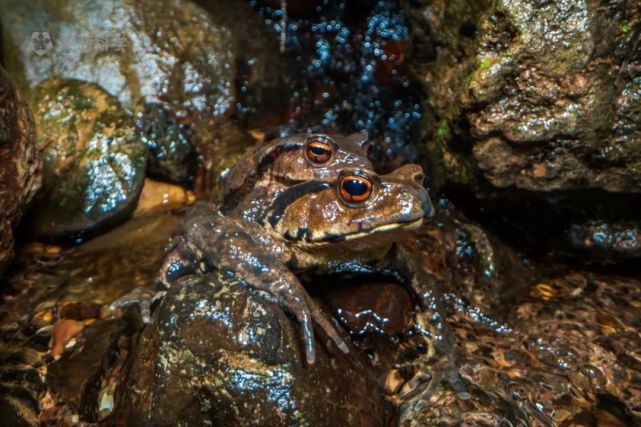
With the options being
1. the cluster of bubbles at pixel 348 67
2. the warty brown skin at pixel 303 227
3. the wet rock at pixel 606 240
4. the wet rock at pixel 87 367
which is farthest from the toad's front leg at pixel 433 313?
the wet rock at pixel 87 367

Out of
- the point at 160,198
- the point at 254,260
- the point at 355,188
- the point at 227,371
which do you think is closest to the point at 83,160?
the point at 160,198

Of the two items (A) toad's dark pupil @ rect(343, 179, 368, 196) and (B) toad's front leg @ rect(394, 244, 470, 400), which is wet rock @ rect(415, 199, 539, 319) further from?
(A) toad's dark pupil @ rect(343, 179, 368, 196)

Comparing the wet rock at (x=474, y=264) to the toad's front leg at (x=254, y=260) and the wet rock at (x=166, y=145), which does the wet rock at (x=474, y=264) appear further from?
the wet rock at (x=166, y=145)

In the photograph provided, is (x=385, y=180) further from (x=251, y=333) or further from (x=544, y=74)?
(x=544, y=74)

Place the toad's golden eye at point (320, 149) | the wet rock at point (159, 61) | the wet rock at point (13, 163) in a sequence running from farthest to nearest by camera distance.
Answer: the wet rock at point (159, 61) → the wet rock at point (13, 163) → the toad's golden eye at point (320, 149)

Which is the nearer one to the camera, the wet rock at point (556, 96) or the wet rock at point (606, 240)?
the wet rock at point (556, 96)

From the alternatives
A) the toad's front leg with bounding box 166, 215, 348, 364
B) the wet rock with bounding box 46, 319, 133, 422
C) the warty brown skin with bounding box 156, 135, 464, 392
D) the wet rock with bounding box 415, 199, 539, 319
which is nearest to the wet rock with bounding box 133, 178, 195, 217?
the warty brown skin with bounding box 156, 135, 464, 392
